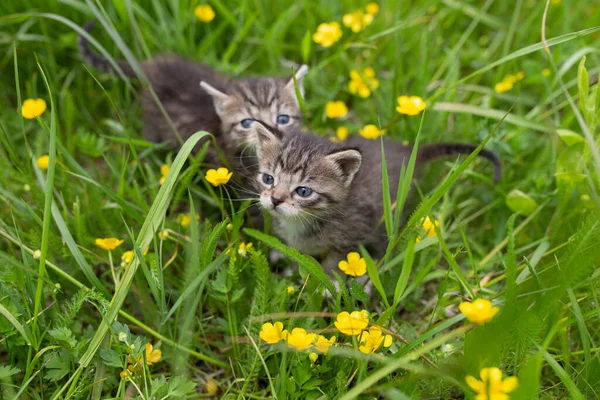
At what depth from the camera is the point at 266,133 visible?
336cm

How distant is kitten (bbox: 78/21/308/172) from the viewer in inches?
161

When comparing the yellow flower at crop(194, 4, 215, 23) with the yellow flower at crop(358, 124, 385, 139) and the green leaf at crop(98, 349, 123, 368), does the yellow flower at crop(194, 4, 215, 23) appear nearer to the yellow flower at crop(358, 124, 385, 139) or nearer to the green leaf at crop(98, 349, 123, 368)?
the yellow flower at crop(358, 124, 385, 139)

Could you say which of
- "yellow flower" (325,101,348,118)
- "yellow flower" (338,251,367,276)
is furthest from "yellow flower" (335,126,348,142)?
"yellow flower" (338,251,367,276)

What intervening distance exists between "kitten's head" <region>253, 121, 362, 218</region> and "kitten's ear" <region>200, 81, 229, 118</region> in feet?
2.78

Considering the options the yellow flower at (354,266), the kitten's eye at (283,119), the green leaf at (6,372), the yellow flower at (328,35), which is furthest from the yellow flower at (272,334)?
the yellow flower at (328,35)

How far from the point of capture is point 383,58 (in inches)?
200

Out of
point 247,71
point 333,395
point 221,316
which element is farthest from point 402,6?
point 333,395

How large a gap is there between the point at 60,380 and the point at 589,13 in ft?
19.3

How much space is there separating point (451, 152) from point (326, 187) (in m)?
1.18

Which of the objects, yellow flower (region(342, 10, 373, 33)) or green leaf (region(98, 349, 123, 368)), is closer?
green leaf (region(98, 349, 123, 368))

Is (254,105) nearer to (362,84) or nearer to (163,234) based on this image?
(362,84)

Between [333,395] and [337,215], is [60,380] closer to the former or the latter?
[333,395]

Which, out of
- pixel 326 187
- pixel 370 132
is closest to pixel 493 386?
A: pixel 326 187

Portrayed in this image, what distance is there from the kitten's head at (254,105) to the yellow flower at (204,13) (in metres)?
0.97
